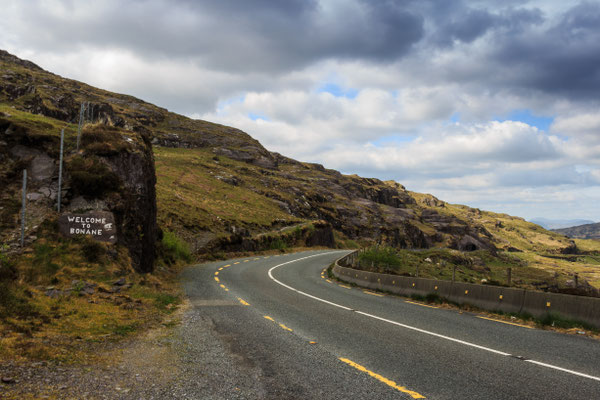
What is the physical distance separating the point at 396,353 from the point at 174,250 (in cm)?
2444

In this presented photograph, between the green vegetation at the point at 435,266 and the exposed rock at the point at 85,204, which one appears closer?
the exposed rock at the point at 85,204

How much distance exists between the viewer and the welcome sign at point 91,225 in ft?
48.9

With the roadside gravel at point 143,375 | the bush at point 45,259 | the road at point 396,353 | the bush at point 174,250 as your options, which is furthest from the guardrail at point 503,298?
the bush at point 174,250

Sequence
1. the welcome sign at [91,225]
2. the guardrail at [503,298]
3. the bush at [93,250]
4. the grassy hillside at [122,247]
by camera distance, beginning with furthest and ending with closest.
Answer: the welcome sign at [91,225], the bush at [93,250], the guardrail at [503,298], the grassy hillside at [122,247]

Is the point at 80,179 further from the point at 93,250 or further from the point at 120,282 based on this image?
the point at 120,282

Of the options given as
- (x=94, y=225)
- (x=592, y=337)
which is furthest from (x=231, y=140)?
(x=592, y=337)

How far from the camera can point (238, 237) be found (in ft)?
136

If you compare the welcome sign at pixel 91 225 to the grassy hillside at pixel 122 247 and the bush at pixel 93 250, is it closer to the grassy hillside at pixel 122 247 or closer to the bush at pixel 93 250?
the grassy hillside at pixel 122 247

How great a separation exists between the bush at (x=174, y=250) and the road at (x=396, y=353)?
1473 centimetres

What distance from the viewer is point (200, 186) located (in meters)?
62.2

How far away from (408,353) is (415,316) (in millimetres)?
4671

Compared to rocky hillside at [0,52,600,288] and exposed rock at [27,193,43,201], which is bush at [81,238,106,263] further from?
Result: exposed rock at [27,193,43,201]

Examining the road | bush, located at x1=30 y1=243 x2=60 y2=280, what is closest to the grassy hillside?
bush, located at x1=30 y1=243 x2=60 y2=280

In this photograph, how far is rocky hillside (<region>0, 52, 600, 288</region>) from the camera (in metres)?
18.8
